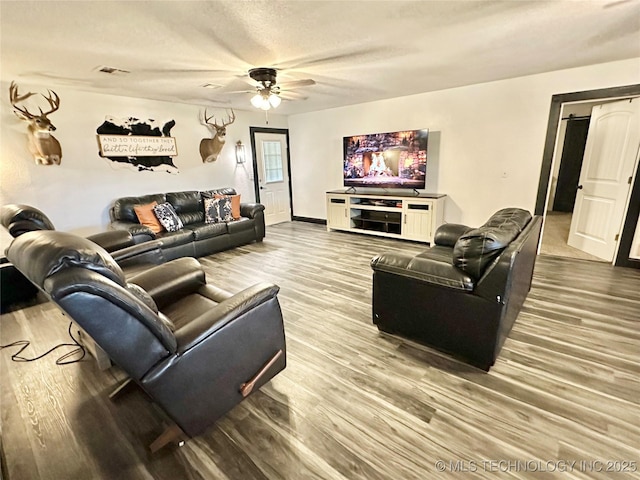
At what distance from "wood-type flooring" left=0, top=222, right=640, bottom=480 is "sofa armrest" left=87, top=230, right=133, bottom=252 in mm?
788

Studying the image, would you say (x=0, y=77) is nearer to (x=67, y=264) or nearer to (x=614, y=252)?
(x=67, y=264)

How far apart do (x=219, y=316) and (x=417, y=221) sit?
151 inches

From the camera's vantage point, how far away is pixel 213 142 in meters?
5.29

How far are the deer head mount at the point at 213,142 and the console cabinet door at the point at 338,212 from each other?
2183 mm

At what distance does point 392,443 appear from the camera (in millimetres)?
1505

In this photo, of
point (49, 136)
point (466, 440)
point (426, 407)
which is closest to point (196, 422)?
point (426, 407)

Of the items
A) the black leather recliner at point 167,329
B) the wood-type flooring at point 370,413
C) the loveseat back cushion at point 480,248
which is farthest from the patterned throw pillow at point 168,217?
the loveseat back cushion at point 480,248

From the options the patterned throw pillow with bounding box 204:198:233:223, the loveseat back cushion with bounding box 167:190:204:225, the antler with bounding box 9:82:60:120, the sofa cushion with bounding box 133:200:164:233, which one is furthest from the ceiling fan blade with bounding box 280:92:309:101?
the antler with bounding box 9:82:60:120

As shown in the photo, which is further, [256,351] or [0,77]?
[0,77]

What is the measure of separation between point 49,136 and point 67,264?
3759 mm

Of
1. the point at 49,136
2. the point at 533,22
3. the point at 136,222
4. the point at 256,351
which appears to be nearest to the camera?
the point at 256,351

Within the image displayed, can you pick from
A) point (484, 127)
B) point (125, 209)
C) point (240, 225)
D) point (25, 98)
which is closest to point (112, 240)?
point (125, 209)

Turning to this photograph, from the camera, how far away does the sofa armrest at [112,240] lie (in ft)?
9.68

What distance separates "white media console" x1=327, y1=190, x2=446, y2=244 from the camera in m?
4.58
